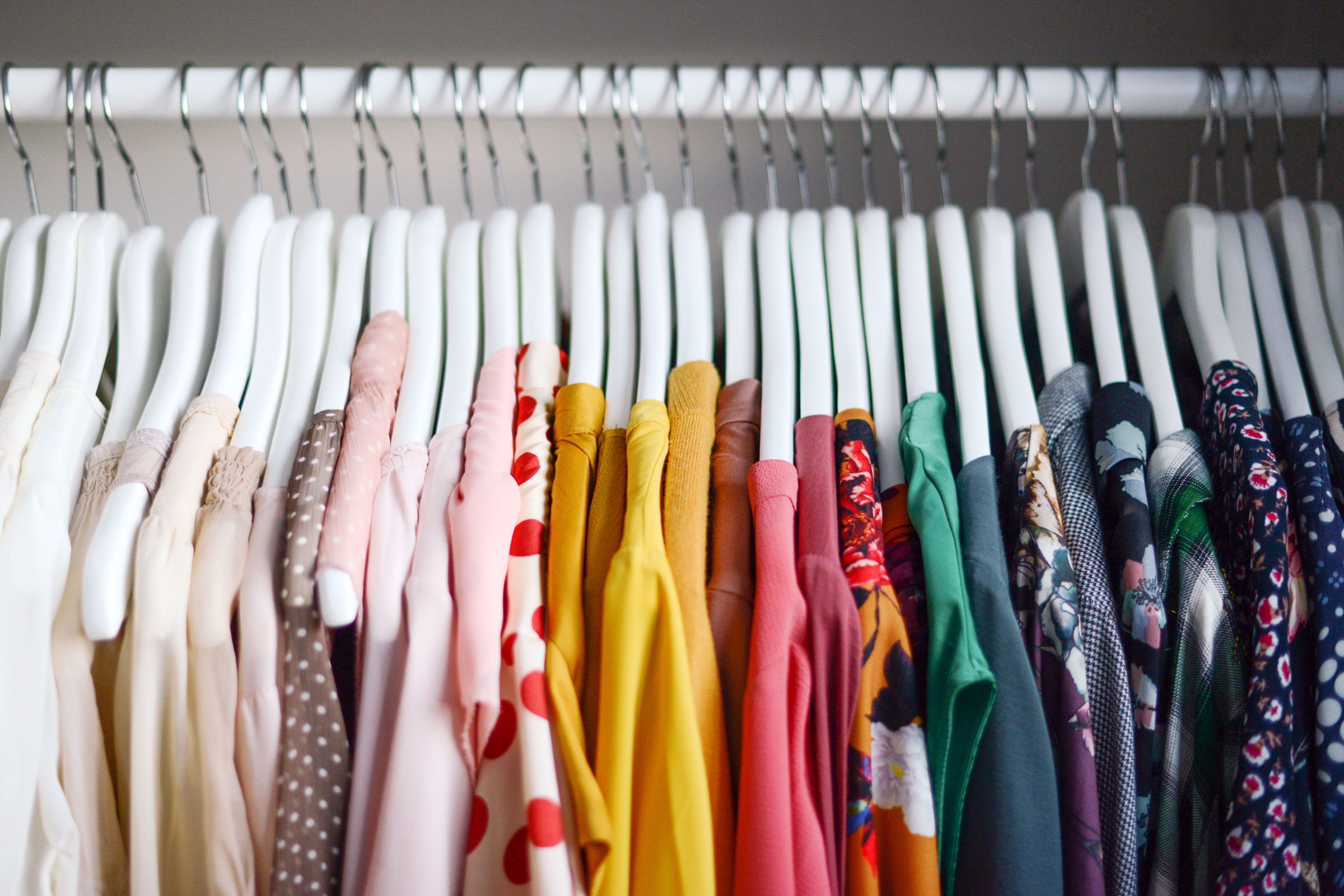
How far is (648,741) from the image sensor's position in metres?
0.55

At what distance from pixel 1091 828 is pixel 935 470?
25 cm

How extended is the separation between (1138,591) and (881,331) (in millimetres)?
287

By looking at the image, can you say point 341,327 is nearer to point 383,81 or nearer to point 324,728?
point 383,81

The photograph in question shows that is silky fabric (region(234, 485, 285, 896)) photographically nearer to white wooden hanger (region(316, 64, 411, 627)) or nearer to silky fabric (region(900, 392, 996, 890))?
white wooden hanger (region(316, 64, 411, 627))

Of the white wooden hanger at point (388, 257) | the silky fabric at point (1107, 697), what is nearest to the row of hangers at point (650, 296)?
the white wooden hanger at point (388, 257)

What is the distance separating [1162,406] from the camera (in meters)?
0.70

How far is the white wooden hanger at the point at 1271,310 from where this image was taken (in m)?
0.71

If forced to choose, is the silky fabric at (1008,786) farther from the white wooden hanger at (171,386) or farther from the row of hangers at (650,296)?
the white wooden hanger at (171,386)

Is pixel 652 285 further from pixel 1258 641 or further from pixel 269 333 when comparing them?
pixel 1258 641

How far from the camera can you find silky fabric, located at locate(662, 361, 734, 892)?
56 cm

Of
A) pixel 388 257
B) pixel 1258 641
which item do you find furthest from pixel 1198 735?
pixel 388 257

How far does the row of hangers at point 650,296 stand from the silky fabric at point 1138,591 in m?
0.06

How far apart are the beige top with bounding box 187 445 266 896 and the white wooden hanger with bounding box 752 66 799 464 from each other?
391 millimetres

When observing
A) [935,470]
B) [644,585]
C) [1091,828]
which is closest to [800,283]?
[935,470]
